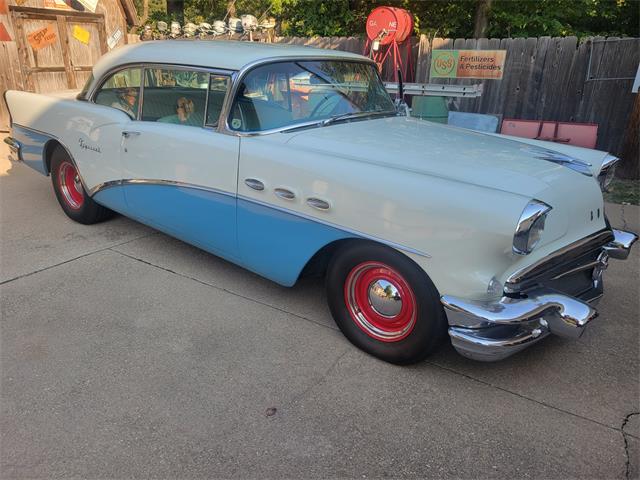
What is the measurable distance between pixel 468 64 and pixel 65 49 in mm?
7555

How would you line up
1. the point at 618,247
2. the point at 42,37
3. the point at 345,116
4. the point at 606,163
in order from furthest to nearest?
the point at 42,37
the point at 345,116
the point at 606,163
the point at 618,247

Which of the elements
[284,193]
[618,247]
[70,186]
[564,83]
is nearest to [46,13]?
[70,186]

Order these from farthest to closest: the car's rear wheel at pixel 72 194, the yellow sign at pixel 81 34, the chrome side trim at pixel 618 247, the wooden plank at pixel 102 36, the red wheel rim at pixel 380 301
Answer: the wooden plank at pixel 102 36
the yellow sign at pixel 81 34
the car's rear wheel at pixel 72 194
the chrome side trim at pixel 618 247
the red wheel rim at pixel 380 301

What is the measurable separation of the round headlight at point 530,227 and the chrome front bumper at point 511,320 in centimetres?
24

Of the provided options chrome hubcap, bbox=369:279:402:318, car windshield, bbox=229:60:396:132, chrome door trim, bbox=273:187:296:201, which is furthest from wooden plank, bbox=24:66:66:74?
chrome hubcap, bbox=369:279:402:318

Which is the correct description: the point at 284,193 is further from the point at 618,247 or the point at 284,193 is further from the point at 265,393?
the point at 618,247

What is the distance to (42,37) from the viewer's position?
8.85 metres

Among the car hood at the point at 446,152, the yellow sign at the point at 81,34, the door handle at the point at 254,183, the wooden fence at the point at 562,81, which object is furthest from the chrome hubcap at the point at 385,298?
the yellow sign at the point at 81,34

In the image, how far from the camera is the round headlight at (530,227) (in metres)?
2.18

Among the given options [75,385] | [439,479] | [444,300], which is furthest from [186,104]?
[439,479]

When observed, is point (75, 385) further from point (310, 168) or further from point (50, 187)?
point (50, 187)

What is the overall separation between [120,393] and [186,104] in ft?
6.83

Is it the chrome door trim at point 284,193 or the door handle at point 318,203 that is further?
the chrome door trim at point 284,193

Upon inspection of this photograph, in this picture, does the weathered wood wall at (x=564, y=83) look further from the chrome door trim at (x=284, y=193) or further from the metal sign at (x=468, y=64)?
the chrome door trim at (x=284, y=193)
